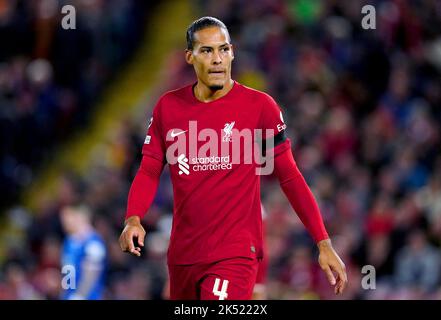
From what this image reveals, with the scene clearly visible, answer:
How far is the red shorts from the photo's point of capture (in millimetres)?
6262

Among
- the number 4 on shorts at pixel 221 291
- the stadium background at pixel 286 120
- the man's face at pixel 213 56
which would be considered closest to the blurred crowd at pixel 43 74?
the stadium background at pixel 286 120

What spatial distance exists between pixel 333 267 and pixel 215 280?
639 mm

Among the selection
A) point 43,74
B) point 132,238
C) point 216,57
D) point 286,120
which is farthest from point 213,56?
point 43,74

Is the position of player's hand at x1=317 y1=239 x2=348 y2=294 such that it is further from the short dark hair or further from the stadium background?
the stadium background

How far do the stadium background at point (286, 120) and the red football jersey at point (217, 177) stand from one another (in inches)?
197

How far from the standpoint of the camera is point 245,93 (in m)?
6.55

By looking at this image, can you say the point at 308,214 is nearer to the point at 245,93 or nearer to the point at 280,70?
the point at 245,93

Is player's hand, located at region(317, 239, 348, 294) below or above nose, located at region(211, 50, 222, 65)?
below

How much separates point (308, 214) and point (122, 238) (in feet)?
3.38

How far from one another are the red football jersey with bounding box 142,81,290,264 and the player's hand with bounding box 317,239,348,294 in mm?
398

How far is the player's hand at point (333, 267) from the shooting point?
6.17 metres

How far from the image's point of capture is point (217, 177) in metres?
6.41

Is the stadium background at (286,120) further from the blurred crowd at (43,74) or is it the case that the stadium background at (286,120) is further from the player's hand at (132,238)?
the player's hand at (132,238)

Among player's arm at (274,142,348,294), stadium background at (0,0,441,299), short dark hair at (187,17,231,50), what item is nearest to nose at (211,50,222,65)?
short dark hair at (187,17,231,50)
